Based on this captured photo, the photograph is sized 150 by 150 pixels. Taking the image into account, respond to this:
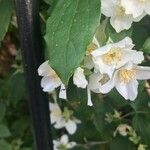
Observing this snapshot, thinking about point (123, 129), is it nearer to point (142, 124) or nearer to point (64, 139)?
point (142, 124)

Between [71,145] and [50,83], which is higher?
[50,83]

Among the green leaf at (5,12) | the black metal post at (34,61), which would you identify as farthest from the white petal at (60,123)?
the green leaf at (5,12)

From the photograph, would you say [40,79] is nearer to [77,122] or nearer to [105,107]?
[105,107]

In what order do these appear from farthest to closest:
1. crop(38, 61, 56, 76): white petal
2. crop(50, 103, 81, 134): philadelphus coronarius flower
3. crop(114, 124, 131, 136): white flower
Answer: crop(50, 103, 81, 134): philadelphus coronarius flower < crop(114, 124, 131, 136): white flower < crop(38, 61, 56, 76): white petal

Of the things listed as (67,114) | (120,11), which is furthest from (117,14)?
(67,114)

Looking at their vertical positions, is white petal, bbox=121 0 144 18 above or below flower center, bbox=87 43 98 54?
above

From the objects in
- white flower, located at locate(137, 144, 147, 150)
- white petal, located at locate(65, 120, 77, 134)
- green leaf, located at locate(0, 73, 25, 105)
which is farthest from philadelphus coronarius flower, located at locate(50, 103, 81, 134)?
white flower, located at locate(137, 144, 147, 150)

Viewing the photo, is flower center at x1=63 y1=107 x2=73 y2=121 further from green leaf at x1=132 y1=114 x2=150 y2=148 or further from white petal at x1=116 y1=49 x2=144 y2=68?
Answer: white petal at x1=116 y1=49 x2=144 y2=68

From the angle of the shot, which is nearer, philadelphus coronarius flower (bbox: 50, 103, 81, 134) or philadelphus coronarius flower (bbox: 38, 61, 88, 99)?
philadelphus coronarius flower (bbox: 38, 61, 88, 99)
